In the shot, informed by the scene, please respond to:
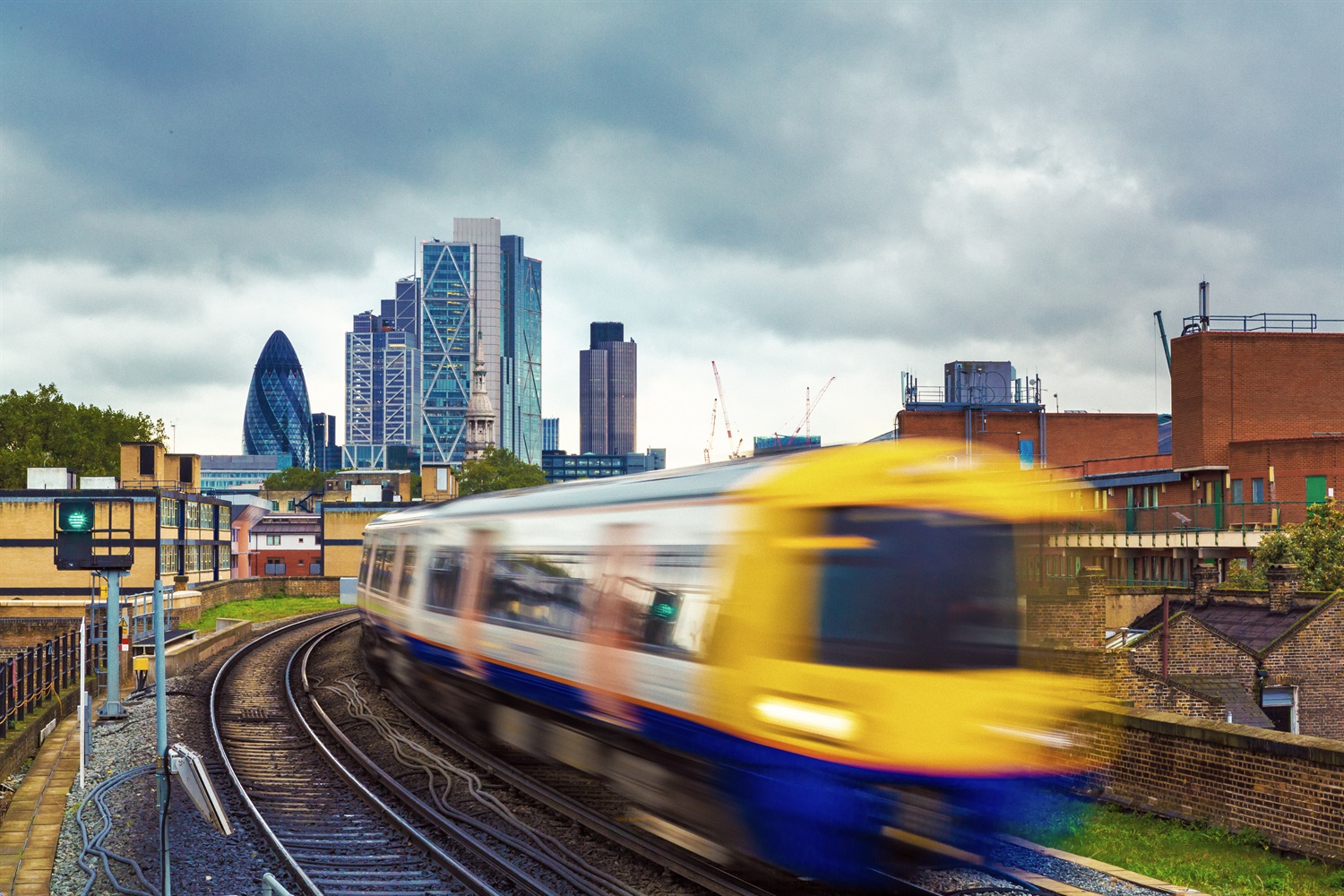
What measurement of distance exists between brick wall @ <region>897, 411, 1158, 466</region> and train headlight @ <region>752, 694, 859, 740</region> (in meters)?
74.1

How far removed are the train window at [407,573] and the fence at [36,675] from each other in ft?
18.1

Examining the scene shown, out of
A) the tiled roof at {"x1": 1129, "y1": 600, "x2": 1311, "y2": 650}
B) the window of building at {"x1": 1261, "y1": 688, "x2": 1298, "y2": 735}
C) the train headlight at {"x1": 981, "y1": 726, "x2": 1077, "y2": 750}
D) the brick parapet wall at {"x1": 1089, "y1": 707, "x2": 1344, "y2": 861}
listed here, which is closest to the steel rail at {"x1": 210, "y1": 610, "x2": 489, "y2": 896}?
the train headlight at {"x1": 981, "y1": 726, "x2": 1077, "y2": 750}

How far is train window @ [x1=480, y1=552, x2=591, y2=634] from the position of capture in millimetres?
11805

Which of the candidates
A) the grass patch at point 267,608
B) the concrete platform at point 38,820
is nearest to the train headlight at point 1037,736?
the concrete platform at point 38,820

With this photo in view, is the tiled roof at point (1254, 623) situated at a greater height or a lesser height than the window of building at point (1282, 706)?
greater

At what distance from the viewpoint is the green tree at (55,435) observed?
86812mm

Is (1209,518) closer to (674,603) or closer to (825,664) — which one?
(674,603)

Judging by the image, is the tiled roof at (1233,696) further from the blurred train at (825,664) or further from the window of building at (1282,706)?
the blurred train at (825,664)

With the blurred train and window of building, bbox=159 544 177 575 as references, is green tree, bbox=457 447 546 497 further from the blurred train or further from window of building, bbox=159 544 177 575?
the blurred train

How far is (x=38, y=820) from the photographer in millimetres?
12336

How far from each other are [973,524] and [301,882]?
20.7 feet

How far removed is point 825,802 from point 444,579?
953 centimetres

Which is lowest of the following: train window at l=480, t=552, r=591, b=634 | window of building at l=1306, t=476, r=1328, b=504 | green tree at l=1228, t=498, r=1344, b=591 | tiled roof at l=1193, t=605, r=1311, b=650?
tiled roof at l=1193, t=605, r=1311, b=650

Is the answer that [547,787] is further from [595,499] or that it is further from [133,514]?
[133,514]
